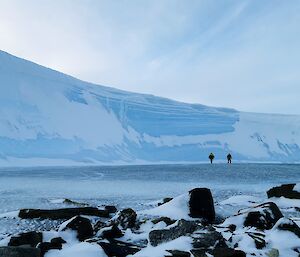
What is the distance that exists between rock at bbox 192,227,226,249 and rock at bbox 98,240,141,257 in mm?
1228

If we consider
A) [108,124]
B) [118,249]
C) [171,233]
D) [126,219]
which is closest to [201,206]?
[126,219]

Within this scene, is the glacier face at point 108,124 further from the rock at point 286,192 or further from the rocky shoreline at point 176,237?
the rocky shoreline at point 176,237

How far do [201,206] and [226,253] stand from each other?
4699mm

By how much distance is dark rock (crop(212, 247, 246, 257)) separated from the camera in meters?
6.95

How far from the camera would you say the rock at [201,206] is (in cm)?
1160

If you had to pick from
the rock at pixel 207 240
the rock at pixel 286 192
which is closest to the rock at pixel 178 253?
the rock at pixel 207 240

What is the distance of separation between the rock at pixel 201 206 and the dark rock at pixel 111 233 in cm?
251

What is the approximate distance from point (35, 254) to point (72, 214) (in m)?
6.23

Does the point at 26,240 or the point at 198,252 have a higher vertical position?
the point at 198,252

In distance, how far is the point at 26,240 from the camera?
884 centimetres

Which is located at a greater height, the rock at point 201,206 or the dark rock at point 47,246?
the rock at point 201,206

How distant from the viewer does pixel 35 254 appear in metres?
7.54

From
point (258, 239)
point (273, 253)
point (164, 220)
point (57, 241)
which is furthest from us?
point (164, 220)

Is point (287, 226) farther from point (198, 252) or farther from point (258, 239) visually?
point (198, 252)
